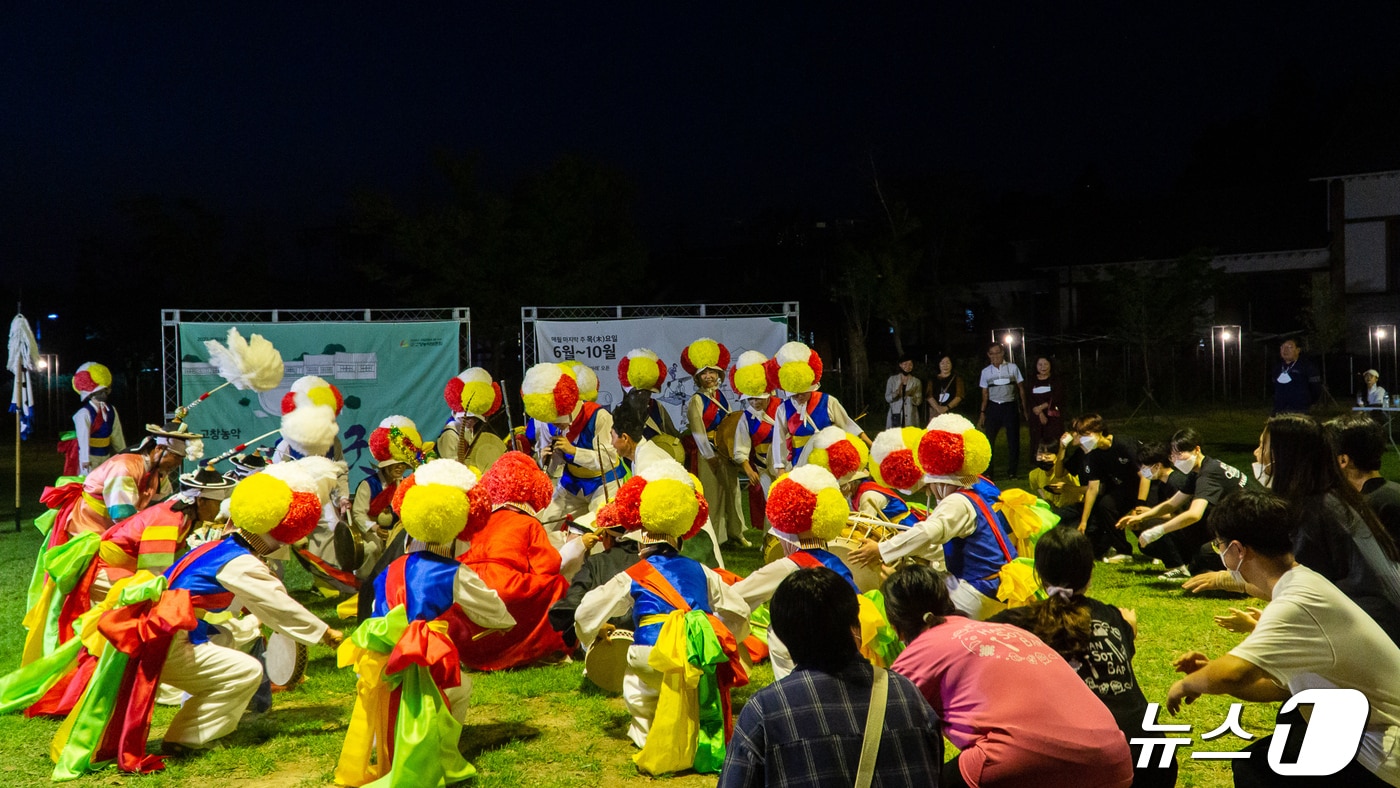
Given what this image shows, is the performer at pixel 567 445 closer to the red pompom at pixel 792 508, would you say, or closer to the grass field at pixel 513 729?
the grass field at pixel 513 729

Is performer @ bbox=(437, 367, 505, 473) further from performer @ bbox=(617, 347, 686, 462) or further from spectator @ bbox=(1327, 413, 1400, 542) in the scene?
spectator @ bbox=(1327, 413, 1400, 542)

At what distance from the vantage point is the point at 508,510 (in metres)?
6.16

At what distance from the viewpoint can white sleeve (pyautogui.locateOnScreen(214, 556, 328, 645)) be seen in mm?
4777

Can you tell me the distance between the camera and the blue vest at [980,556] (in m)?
5.35

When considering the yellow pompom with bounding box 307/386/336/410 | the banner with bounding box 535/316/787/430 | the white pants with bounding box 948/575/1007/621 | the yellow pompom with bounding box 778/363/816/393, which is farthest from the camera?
the banner with bounding box 535/316/787/430

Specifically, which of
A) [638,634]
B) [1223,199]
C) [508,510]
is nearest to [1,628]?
[508,510]

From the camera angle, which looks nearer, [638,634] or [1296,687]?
Result: [1296,687]

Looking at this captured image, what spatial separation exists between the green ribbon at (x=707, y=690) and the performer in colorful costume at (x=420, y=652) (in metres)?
0.92

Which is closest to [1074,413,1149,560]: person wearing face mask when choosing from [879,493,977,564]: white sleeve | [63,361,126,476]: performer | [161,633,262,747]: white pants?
[879,493,977,564]: white sleeve

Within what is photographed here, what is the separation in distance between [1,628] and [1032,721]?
24.3ft

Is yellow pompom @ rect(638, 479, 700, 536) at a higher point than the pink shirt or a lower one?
higher

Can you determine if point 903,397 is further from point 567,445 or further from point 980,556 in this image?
point 980,556

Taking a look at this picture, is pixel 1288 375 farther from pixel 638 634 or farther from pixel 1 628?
pixel 1 628

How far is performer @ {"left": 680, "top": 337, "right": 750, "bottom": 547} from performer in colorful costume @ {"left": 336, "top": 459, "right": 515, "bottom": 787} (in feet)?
16.6
